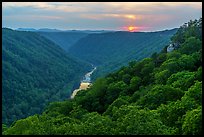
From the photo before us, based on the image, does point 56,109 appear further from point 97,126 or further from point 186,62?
point 97,126

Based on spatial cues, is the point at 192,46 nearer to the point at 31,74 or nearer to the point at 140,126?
the point at 140,126

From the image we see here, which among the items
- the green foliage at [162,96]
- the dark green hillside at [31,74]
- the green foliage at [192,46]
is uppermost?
the green foliage at [192,46]

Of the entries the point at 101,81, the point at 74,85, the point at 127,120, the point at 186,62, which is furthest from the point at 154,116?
the point at 74,85

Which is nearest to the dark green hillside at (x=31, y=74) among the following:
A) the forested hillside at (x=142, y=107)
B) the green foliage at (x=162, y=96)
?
the forested hillside at (x=142, y=107)

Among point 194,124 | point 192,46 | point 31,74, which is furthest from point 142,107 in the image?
point 31,74

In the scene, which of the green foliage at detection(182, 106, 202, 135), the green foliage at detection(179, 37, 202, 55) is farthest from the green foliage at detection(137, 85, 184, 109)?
the green foliage at detection(179, 37, 202, 55)

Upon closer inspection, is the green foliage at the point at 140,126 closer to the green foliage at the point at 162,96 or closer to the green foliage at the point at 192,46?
the green foliage at the point at 162,96

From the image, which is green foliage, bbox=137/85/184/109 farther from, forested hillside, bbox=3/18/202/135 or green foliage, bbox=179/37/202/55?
green foliage, bbox=179/37/202/55
